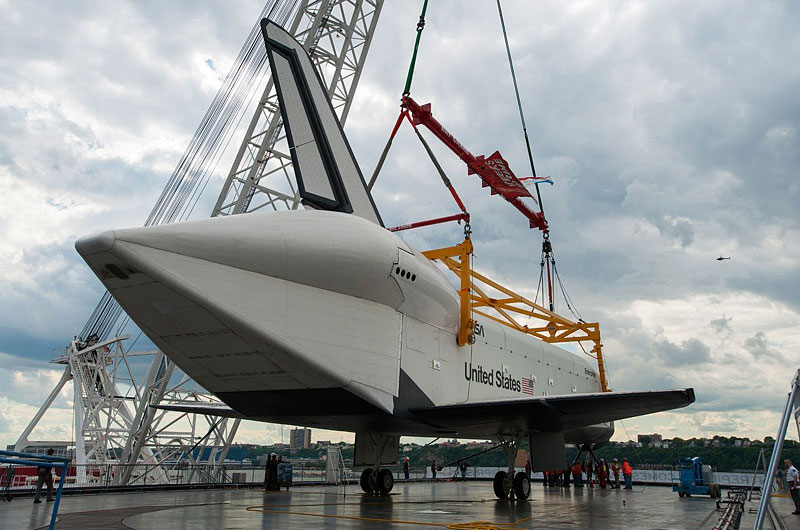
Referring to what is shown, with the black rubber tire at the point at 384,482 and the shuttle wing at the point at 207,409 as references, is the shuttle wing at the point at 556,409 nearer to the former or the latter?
the black rubber tire at the point at 384,482

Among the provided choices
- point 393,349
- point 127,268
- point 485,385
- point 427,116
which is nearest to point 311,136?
point 393,349

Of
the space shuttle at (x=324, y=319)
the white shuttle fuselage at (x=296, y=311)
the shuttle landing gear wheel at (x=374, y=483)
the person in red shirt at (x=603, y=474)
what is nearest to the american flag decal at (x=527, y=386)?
the space shuttle at (x=324, y=319)

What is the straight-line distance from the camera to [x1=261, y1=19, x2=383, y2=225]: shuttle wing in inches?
528

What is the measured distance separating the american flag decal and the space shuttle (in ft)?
3.30

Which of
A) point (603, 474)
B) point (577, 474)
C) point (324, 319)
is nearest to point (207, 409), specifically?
point (324, 319)

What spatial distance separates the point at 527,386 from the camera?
1823 centimetres

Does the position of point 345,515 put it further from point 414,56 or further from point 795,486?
point 414,56

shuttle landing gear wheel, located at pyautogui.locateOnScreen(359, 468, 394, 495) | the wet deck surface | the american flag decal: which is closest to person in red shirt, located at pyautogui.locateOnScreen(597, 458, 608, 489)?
the wet deck surface

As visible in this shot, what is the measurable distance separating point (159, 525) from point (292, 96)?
9662 millimetres

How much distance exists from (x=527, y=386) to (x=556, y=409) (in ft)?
17.6

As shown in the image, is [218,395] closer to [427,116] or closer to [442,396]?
[442,396]

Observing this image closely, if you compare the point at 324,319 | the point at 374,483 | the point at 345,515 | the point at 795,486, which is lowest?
the point at 374,483

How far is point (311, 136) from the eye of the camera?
13.7 metres

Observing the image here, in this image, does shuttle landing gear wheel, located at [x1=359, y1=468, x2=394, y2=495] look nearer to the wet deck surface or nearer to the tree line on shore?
the wet deck surface
